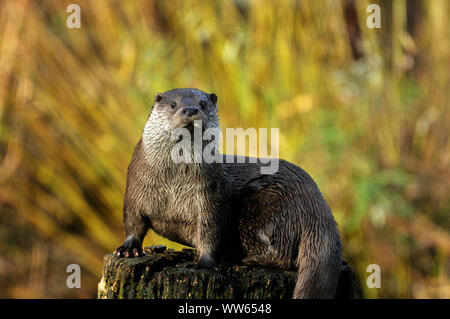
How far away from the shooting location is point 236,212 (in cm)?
193

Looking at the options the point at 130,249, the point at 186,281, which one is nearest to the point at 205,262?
the point at 186,281

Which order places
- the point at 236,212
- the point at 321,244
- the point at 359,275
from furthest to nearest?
the point at 359,275, the point at 236,212, the point at 321,244

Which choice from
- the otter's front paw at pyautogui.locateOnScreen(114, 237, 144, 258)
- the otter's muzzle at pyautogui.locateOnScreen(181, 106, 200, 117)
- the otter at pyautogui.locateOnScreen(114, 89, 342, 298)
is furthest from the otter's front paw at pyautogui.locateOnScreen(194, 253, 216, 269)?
the otter's muzzle at pyautogui.locateOnScreen(181, 106, 200, 117)

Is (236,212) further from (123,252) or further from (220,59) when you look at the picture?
(220,59)

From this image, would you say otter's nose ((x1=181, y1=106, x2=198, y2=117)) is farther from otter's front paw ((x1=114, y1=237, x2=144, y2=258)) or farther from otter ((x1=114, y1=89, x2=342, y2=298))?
otter's front paw ((x1=114, y1=237, x2=144, y2=258))

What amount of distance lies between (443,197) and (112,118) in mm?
2004

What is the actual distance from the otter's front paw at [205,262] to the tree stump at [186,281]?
2 centimetres

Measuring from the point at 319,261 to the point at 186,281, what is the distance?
0.41 metres

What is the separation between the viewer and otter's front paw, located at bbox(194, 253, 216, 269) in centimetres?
181

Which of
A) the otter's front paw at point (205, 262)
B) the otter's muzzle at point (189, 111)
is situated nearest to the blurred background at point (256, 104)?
the otter's front paw at point (205, 262)

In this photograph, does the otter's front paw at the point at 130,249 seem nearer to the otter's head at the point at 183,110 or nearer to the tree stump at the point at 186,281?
the tree stump at the point at 186,281

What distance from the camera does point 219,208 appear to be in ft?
6.02

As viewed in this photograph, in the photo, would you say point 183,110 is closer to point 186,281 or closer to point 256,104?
point 186,281

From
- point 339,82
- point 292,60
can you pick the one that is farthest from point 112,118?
point 339,82
